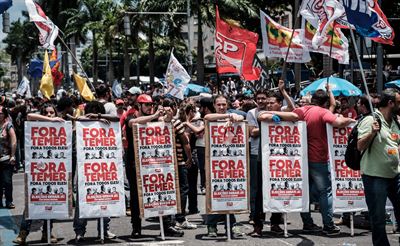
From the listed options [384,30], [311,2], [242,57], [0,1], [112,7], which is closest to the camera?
[0,1]

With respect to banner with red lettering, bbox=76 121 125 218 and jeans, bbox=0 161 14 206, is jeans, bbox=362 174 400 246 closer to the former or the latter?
banner with red lettering, bbox=76 121 125 218

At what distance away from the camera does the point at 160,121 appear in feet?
32.0

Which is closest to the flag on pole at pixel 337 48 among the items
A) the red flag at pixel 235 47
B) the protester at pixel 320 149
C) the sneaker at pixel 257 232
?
the red flag at pixel 235 47

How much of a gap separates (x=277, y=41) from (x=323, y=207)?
722 cm

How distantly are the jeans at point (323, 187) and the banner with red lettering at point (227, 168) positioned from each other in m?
0.97

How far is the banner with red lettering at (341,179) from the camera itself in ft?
32.2

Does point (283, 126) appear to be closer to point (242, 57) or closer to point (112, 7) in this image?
point (242, 57)

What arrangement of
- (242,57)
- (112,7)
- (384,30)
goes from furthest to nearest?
(112,7) → (242,57) → (384,30)

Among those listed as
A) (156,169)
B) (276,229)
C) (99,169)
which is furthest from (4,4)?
(276,229)

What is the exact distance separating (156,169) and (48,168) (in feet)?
4.86

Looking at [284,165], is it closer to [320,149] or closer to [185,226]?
[320,149]

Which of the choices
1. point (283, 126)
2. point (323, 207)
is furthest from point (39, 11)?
point (323, 207)

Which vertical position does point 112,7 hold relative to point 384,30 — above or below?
above

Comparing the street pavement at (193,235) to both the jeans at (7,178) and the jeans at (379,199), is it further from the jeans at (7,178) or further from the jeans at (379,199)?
the jeans at (379,199)
